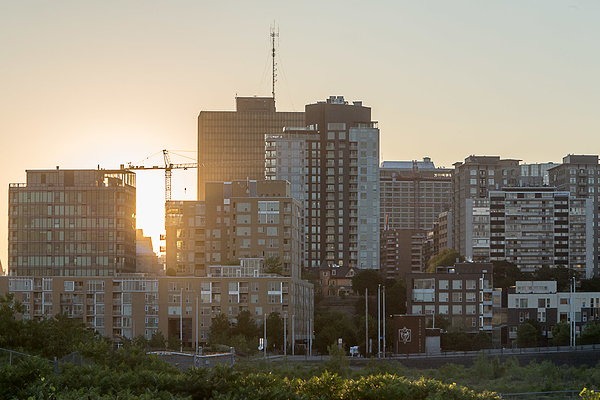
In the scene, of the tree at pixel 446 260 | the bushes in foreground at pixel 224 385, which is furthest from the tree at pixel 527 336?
the bushes in foreground at pixel 224 385

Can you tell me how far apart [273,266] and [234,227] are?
57.5ft

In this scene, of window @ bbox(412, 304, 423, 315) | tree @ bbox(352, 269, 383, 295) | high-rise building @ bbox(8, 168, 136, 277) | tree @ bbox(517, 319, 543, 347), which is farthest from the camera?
high-rise building @ bbox(8, 168, 136, 277)

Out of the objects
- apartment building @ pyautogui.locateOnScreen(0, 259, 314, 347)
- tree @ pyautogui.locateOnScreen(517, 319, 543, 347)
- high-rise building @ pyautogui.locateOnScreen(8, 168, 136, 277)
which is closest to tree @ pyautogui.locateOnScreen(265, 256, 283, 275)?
apartment building @ pyautogui.locateOnScreen(0, 259, 314, 347)

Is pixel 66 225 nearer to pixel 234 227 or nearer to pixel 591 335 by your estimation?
pixel 234 227

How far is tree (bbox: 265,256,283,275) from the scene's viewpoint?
146 meters

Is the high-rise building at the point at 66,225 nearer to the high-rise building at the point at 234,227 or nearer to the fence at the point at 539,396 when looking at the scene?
the high-rise building at the point at 234,227

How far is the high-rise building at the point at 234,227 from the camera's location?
157 metres

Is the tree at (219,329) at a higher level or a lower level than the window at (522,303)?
lower

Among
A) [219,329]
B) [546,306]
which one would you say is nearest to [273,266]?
[219,329]

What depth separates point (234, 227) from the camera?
161 m

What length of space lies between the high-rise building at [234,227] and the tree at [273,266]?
303 cm

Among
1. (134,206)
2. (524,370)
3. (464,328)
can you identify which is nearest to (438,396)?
(524,370)

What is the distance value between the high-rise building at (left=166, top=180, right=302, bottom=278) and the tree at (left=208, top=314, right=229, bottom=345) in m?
29.4

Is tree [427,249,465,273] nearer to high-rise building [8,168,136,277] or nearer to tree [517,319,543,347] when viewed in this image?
tree [517,319,543,347]
